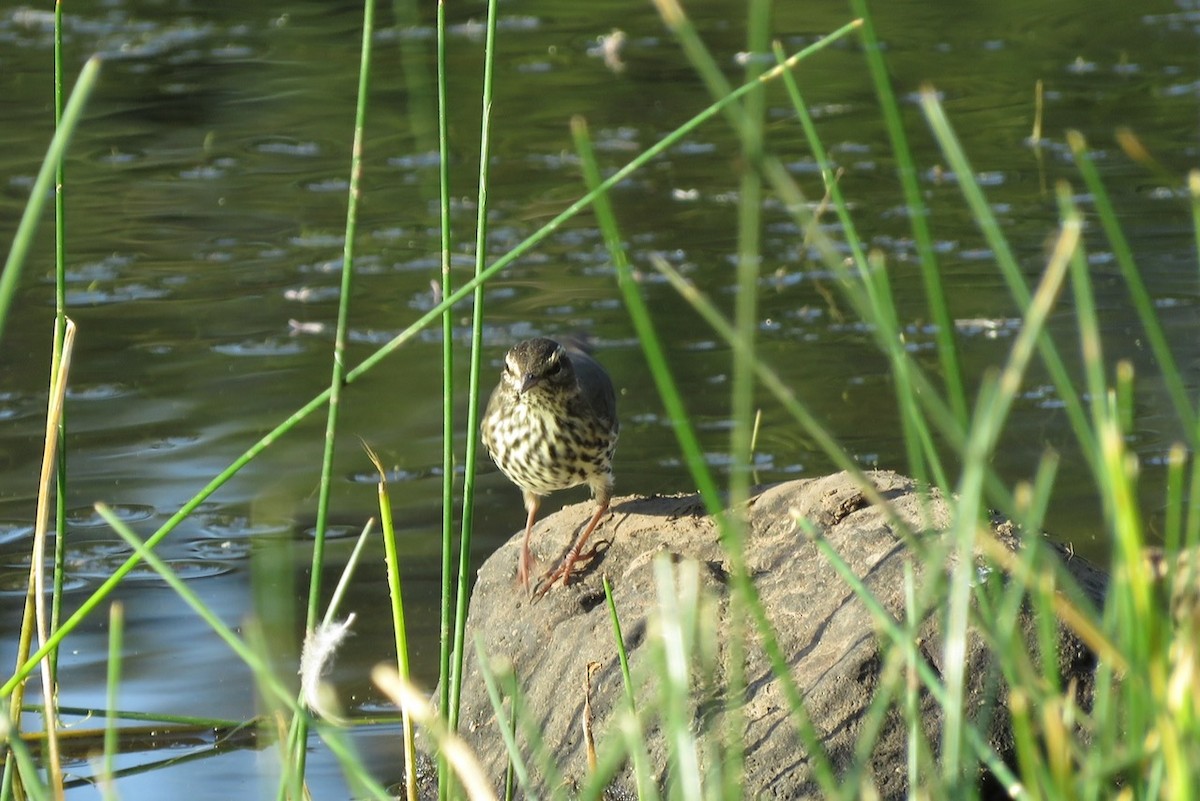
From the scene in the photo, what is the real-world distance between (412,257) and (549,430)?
4.97 m

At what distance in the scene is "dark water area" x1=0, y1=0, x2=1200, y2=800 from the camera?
698 cm

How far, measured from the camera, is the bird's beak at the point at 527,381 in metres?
5.64

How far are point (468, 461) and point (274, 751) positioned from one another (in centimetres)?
153

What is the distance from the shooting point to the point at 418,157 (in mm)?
12516

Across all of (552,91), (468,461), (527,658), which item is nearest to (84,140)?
(552,91)

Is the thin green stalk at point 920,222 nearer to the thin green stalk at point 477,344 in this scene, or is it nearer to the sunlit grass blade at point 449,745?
the thin green stalk at point 477,344

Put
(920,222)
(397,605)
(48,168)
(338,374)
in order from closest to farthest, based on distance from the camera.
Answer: (48,168) → (920,222) → (338,374) → (397,605)

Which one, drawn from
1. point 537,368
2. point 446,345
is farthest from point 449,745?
point 537,368

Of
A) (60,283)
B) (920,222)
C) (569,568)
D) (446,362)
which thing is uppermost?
(920,222)

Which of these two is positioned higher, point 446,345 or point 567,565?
point 446,345

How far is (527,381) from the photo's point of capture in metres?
5.65

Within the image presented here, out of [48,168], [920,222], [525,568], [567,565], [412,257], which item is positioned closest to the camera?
[48,168]

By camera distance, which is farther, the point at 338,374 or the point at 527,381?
the point at 527,381

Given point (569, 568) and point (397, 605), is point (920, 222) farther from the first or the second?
point (569, 568)
